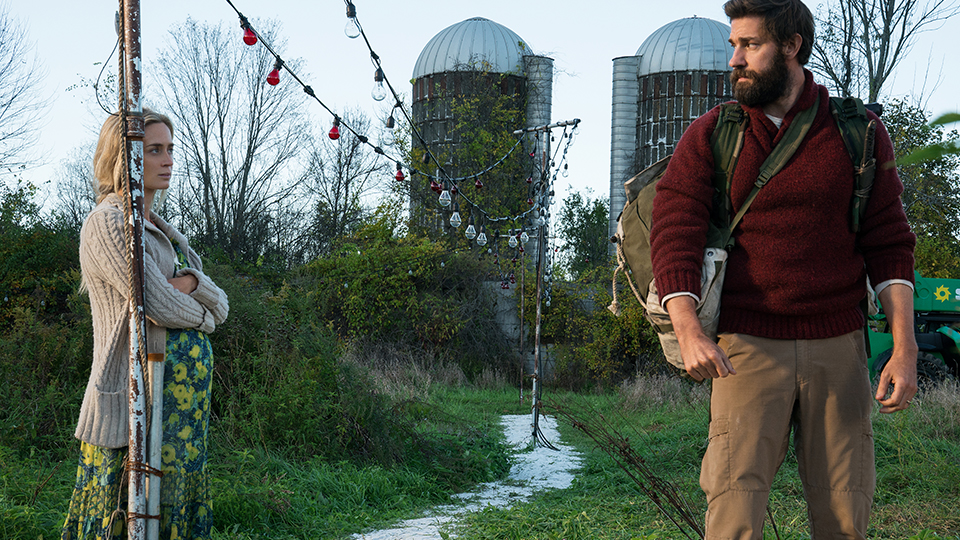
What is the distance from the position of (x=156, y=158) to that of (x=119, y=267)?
46 centimetres

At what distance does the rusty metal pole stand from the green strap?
5.05 ft

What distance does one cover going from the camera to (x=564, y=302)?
14.0 m

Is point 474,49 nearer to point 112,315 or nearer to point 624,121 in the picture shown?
point 624,121

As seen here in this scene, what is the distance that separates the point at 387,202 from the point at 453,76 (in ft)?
12.2

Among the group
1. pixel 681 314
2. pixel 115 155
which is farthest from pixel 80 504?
pixel 681 314

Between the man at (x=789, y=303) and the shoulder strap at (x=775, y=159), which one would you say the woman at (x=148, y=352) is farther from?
the shoulder strap at (x=775, y=159)

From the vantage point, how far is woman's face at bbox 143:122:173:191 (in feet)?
8.43

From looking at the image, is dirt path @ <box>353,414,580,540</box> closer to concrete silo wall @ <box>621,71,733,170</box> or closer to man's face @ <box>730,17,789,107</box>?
man's face @ <box>730,17,789,107</box>

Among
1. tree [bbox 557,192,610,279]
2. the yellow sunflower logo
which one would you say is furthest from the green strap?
tree [bbox 557,192,610,279]

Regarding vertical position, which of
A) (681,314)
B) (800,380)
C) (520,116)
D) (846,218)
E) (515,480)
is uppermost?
(520,116)

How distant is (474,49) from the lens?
1933cm

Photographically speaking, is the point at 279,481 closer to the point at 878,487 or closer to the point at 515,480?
the point at 515,480

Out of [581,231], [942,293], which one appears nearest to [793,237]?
[942,293]

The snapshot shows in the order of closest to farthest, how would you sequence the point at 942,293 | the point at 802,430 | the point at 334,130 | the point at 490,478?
the point at 802,430 → the point at 334,130 → the point at 490,478 → the point at 942,293
